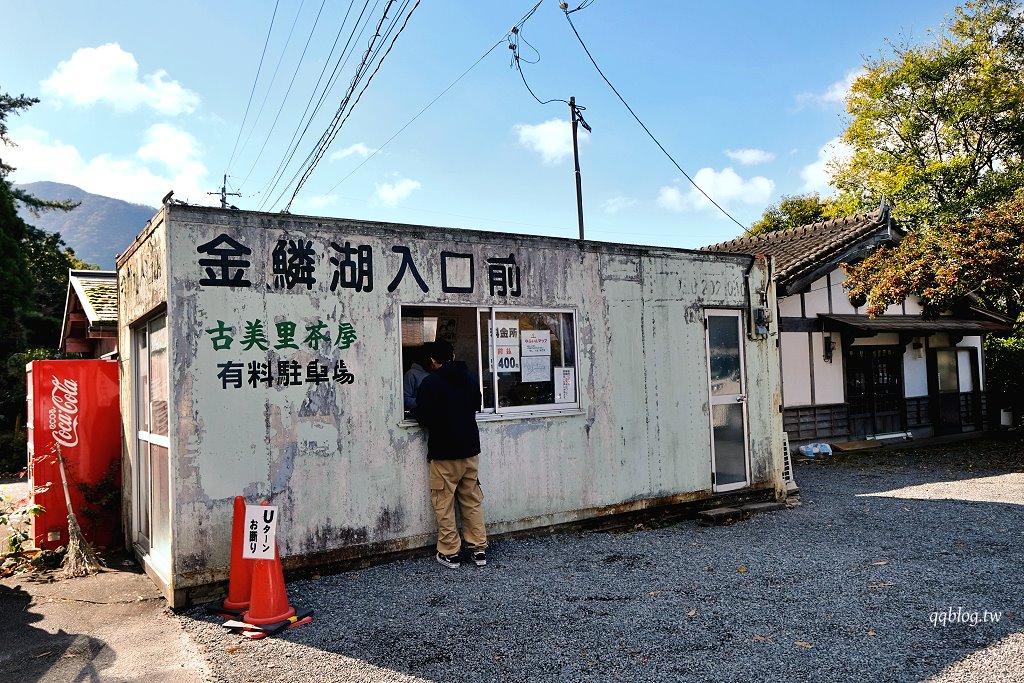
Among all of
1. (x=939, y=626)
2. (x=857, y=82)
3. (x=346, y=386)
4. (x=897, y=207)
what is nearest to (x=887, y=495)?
(x=939, y=626)

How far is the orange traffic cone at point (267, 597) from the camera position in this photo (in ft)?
15.3

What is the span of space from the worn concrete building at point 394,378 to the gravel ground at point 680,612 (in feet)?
1.80

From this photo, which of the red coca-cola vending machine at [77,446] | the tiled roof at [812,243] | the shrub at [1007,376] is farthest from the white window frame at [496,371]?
the shrub at [1007,376]

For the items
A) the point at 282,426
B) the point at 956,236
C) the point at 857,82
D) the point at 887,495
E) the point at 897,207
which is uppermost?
the point at 857,82

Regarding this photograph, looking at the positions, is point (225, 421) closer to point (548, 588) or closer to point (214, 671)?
point (214, 671)

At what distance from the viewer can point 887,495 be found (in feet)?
29.8

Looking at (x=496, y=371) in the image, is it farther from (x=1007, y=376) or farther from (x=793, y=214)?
(x=793, y=214)

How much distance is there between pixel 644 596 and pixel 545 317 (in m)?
2.96

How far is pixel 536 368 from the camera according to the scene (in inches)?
272

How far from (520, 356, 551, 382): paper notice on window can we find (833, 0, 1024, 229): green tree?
65.2 ft

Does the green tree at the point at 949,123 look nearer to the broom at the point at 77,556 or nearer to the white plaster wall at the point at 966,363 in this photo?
the white plaster wall at the point at 966,363

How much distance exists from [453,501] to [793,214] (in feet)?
91.2

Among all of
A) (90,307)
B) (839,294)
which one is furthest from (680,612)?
(839,294)

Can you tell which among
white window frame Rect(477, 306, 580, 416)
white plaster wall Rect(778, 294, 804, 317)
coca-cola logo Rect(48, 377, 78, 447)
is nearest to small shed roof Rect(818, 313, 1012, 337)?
white plaster wall Rect(778, 294, 804, 317)
